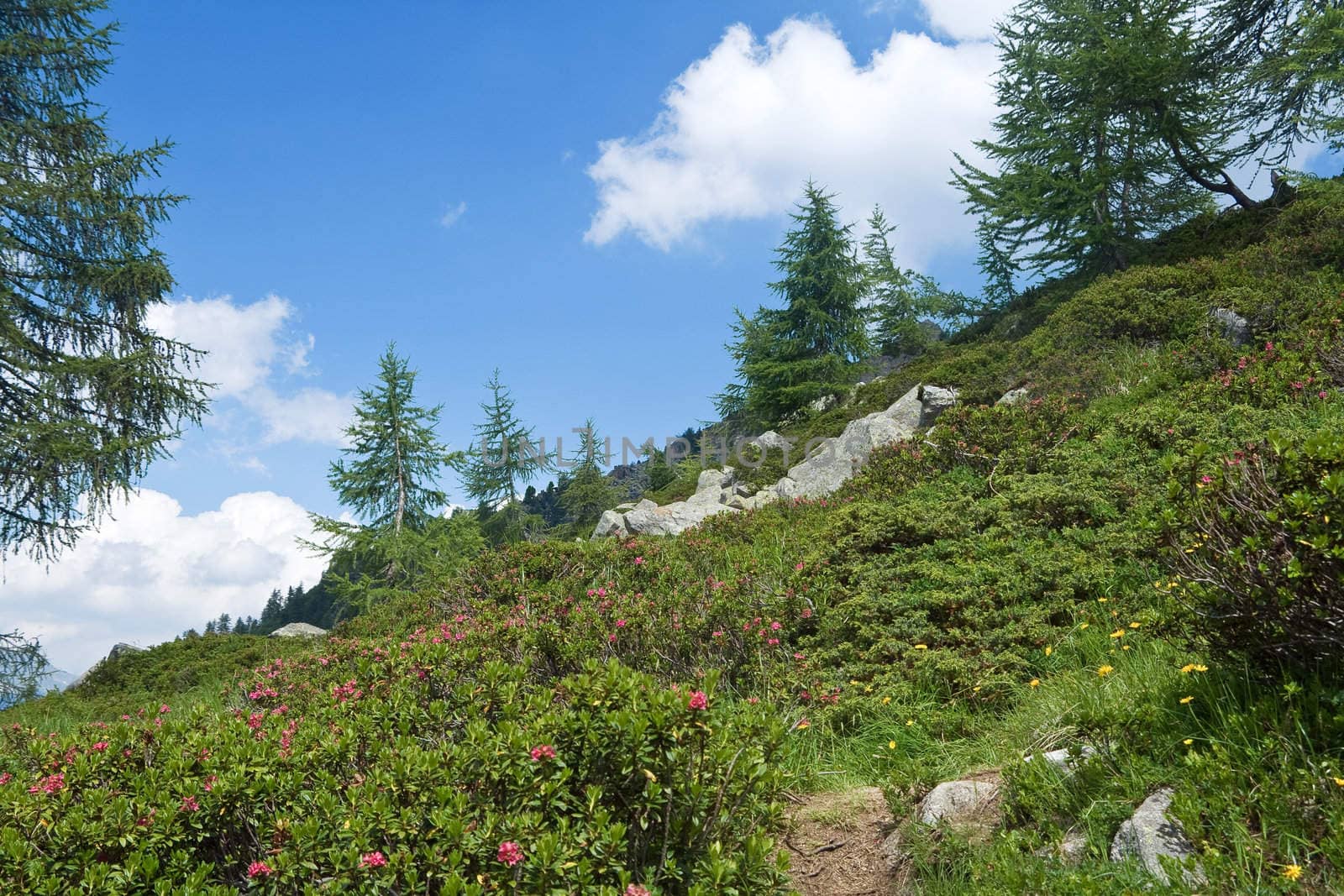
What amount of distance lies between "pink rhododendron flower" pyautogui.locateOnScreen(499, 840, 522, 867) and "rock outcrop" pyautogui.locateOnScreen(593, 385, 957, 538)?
1056 cm

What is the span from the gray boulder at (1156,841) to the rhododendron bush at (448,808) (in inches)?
55.2

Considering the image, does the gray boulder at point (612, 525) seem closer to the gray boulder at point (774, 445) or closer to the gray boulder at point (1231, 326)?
the gray boulder at point (774, 445)

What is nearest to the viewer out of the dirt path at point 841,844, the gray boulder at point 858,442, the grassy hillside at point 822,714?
the grassy hillside at point 822,714

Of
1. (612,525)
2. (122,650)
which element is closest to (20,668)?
(122,650)

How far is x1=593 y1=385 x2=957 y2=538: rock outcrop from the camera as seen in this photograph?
46.1 ft

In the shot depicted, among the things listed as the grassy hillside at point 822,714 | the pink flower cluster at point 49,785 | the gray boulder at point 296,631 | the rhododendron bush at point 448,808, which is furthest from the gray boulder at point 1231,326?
the gray boulder at point 296,631

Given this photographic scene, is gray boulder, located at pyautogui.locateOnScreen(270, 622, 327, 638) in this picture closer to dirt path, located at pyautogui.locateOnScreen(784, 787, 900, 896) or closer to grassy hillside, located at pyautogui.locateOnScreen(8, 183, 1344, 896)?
grassy hillside, located at pyautogui.locateOnScreen(8, 183, 1344, 896)

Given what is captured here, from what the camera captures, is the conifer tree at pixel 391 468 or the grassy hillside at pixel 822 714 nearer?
the grassy hillside at pixel 822 714

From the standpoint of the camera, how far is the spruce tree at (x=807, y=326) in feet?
82.1

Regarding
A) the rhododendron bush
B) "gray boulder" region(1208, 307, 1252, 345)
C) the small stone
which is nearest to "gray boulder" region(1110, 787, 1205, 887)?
the small stone

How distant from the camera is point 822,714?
509 cm

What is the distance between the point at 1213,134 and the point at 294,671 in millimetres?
22542

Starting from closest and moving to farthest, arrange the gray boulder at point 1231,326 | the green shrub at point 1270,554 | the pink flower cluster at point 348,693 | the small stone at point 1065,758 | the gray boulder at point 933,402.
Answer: the green shrub at point 1270,554 → the small stone at point 1065,758 → the pink flower cluster at point 348,693 → the gray boulder at point 1231,326 → the gray boulder at point 933,402

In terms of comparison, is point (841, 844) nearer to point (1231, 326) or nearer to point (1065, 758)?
point (1065, 758)
